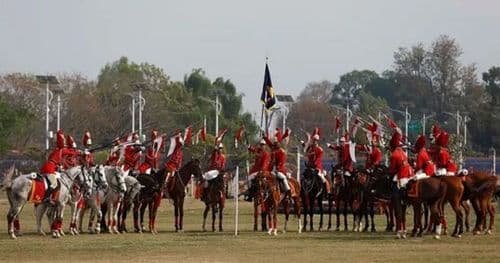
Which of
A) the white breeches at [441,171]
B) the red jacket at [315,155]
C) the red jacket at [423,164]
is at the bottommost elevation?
the white breeches at [441,171]

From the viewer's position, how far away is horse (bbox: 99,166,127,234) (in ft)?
127

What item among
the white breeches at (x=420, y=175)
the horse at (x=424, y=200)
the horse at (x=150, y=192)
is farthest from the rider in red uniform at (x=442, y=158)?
the horse at (x=150, y=192)

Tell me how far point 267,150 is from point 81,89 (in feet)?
224

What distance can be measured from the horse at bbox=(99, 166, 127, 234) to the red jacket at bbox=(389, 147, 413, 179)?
855 centimetres

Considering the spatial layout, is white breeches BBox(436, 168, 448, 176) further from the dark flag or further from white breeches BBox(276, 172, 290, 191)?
the dark flag

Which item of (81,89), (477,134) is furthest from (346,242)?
(477,134)

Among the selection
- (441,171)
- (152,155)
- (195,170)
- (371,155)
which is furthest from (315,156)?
(152,155)

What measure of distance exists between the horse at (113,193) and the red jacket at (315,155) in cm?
658

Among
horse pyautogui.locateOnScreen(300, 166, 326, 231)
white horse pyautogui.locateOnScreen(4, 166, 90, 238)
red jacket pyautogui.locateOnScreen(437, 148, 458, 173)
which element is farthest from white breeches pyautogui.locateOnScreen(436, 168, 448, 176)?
white horse pyautogui.locateOnScreen(4, 166, 90, 238)

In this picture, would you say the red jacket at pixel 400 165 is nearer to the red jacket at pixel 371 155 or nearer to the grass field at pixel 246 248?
the grass field at pixel 246 248

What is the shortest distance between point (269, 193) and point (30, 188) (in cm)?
773

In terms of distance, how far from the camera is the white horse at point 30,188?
117ft

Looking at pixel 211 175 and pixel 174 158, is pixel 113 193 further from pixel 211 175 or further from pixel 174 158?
pixel 211 175

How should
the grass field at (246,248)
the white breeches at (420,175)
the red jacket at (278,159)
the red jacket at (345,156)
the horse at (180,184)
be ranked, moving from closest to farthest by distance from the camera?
the grass field at (246,248) → the white breeches at (420,175) → the red jacket at (278,159) → the horse at (180,184) → the red jacket at (345,156)
